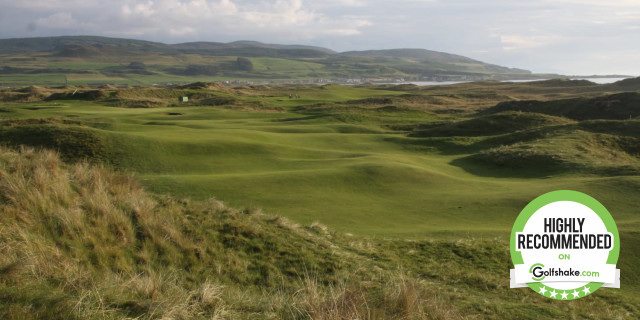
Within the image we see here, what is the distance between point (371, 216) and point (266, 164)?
10594mm

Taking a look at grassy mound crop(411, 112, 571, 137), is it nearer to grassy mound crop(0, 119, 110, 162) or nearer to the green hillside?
the green hillside

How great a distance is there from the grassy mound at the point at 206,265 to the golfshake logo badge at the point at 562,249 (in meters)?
0.30

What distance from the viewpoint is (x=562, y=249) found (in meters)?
8.86

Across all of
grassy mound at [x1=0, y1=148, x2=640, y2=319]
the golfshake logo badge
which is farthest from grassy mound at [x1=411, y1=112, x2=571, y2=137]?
the golfshake logo badge

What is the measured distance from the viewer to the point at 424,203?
17609 mm

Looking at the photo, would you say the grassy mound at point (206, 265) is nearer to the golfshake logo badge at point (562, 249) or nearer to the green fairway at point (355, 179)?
the golfshake logo badge at point (562, 249)

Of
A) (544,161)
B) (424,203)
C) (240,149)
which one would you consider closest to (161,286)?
(424,203)

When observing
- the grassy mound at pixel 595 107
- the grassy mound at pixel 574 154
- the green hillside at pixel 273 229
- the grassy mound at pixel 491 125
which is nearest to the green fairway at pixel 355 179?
the green hillside at pixel 273 229

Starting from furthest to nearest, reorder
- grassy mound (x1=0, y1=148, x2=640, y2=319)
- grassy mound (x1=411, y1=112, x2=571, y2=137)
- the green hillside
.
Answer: grassy mound (x1=411, y1=112, x2=571, y2=137) < the green hillside < grassy mound (x1=0, y1=148, x2=640, y2=319)

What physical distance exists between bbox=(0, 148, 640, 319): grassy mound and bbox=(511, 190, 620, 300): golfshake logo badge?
0.98 feet

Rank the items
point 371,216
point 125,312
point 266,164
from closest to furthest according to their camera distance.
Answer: point 125,312
point 371,216
point 266,164

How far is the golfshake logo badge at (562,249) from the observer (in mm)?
8797

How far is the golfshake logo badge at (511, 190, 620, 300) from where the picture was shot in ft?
28.9

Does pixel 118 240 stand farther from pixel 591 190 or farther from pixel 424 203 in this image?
pixel 591 190
